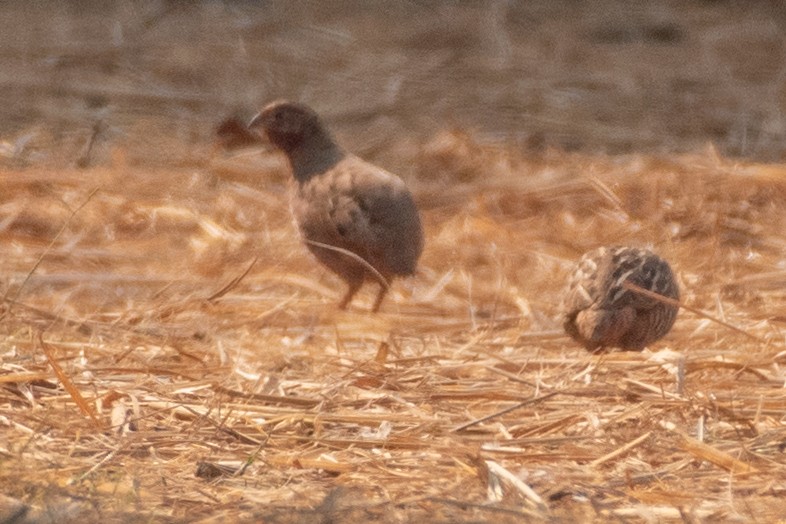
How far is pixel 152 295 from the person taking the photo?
6.09 m

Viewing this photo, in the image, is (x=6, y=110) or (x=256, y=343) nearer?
(x=256, y=343)

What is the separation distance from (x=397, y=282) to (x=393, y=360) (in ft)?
5.37

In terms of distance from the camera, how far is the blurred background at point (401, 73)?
28.9ft

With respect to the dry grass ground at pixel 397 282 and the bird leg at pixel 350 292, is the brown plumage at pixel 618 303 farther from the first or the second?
the bird leg at pixel 350 292

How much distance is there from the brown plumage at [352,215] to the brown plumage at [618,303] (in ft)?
2.46

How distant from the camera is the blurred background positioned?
8.81 m

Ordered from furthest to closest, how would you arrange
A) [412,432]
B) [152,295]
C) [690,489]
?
[152,295] < [412,432] < [690,489]

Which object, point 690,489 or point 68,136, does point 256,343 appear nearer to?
point 690,489

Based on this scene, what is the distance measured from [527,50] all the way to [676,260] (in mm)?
4384

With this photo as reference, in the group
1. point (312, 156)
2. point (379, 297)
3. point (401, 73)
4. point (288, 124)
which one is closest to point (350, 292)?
point (379, 297)

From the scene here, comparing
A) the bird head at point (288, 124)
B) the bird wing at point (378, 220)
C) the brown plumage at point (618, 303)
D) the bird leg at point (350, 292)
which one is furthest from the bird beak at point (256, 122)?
the brown plumage at point (618, 303)

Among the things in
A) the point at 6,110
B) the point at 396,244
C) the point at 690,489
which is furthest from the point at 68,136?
the point at 690,489

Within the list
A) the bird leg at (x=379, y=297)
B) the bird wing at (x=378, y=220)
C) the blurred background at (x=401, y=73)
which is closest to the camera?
the bird wing at (x=378, y=220)

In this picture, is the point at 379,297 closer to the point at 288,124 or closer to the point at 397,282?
the point at 397,282
